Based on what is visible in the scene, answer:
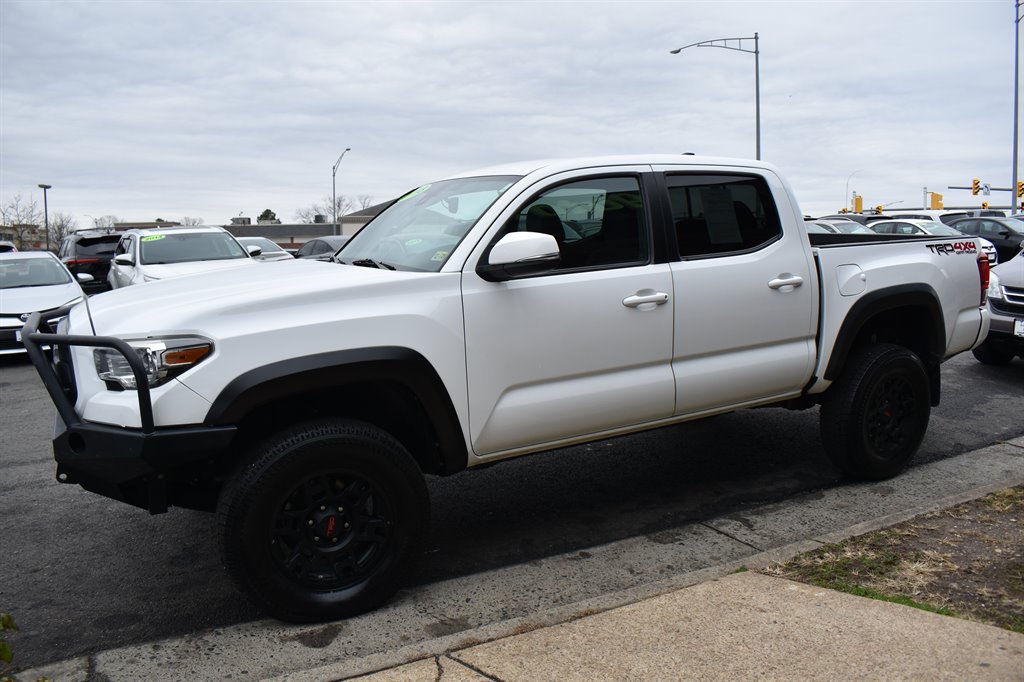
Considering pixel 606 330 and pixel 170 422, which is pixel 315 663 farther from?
pixel 606 330

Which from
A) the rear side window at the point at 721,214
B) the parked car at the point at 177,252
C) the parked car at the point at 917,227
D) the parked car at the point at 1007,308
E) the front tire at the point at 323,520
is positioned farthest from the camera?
the parked car at the point at 917,227

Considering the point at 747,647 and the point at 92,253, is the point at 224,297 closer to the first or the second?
the point at 747,647

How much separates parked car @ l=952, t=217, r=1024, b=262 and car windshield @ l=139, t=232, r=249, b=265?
1745 cm

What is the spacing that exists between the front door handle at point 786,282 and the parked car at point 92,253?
17999mm

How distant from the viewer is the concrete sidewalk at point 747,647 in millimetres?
3090

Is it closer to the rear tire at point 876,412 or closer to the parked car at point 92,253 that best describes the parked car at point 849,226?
the rear tire at point 876,412

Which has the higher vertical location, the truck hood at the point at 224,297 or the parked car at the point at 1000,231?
the parked car at the point at 1000,231

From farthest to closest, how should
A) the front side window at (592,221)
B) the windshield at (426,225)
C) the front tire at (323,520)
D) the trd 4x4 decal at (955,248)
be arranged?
the trd 4x4 decal at (955,248) < the front side window at (592,221) < the windshield at (426,225) < the front tire at (323,520)

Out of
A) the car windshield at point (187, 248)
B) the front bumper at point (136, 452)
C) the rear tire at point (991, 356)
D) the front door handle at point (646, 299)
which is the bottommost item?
the rear tire at point (991, 356)

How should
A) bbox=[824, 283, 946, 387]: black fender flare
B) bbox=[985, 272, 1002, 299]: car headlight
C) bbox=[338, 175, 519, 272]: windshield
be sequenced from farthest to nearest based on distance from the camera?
bbox=[985, 272, 1002, 299]: car headlight
bbox=[824, 283, 946, 387]: black fender flare
bbox=[338, 175, 519, 272]: windshield

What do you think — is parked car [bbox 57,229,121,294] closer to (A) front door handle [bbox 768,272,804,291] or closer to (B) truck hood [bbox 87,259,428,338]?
(B) truck hood [bbox 87,259,428,338]

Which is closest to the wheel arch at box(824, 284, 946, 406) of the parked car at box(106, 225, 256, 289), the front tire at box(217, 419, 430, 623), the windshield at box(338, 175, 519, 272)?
the windshield at box(338, 175, 519, 272)

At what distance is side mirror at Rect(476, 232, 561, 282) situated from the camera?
387 centimetres

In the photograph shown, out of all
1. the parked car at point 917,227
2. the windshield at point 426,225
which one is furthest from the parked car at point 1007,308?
the parked car at point 917,227
